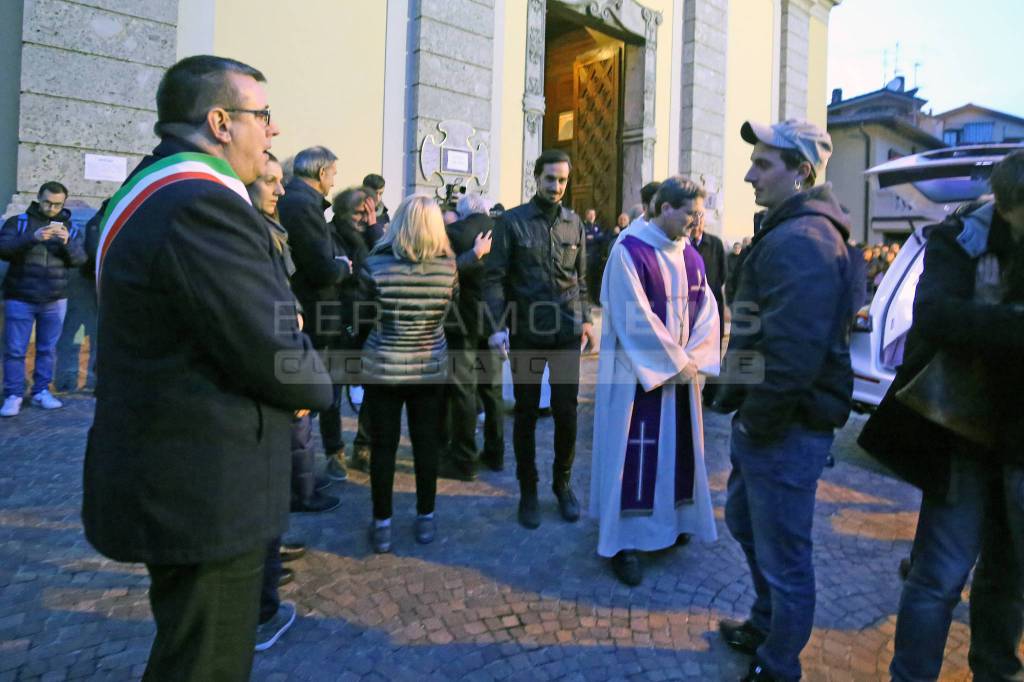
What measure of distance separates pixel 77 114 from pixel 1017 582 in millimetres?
7749

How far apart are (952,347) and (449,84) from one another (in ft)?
26.6

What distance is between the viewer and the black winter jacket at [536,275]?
4207 millimetres

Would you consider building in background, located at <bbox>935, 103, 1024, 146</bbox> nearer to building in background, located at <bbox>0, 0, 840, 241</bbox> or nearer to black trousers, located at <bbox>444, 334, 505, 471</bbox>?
building in background, located at <bbox>0, 0, 840, 241</bbox>

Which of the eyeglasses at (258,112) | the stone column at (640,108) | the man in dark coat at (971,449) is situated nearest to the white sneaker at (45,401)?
the eyeglasses at (258,112)

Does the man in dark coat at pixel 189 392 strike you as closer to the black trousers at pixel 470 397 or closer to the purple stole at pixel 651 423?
the purple stole at pixel 651 423

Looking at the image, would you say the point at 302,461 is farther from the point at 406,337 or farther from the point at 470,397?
the point at 470,397

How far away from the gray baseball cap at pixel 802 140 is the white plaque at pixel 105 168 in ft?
20.8

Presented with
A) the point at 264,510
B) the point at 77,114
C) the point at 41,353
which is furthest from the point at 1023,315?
the point at 77,114

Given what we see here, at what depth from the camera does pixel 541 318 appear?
4203 mm

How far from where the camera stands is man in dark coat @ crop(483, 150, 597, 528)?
414cm

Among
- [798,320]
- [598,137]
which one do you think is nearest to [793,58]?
[598,137]

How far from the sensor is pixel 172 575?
1712mm

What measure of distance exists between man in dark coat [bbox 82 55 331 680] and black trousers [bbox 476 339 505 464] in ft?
11.1

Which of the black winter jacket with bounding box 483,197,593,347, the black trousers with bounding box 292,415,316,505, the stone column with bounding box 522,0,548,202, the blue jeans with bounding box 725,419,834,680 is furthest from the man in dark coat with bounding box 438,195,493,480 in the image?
the stone column with bounding box 522,0,548,202
